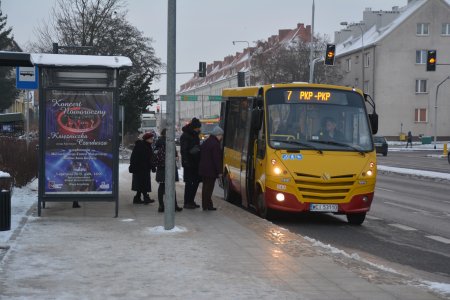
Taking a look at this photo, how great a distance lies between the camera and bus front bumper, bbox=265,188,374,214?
12.5 meters

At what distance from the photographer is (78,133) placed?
38.4 ft

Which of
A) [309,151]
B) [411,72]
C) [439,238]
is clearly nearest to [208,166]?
[309,151]

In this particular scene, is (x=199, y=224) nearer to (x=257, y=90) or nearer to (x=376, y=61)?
(x=257, y=90)

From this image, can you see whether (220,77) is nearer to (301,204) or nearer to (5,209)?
(301,204)

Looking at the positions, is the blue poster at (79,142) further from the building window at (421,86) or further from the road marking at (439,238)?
the building window at (421,86)

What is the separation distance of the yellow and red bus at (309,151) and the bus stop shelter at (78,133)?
9.87 ft

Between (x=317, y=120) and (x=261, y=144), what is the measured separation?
1.22 m

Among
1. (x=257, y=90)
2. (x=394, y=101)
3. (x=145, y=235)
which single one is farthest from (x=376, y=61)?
(x=145, y=235)

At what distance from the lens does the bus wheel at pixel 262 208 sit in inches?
511

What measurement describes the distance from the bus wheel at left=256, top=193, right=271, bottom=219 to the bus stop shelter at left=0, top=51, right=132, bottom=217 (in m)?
3.01

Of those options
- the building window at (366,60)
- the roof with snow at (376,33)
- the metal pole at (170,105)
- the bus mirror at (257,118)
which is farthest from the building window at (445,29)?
the metal pole at (170,105)

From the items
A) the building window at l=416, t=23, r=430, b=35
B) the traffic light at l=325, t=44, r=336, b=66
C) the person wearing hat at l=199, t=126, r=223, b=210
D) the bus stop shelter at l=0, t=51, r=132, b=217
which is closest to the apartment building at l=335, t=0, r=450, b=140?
A: the building window at l=416, t=23, r=430, b=35

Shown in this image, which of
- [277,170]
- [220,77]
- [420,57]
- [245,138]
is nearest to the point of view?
[277,170]

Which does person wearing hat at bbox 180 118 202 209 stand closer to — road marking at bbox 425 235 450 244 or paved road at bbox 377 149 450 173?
A: road marking at bbox 425 235 450 244
